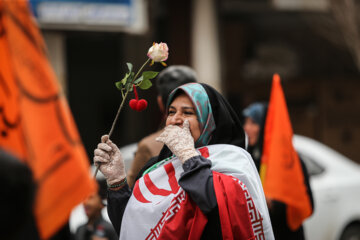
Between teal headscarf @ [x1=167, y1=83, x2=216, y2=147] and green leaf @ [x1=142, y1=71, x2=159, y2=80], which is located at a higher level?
green leaf @ [x1=142, y1=71, x2=159, y2=80]

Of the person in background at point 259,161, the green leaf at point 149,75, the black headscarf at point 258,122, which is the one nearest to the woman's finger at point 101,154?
the green leaf at point 149,75

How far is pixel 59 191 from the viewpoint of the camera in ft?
6.88

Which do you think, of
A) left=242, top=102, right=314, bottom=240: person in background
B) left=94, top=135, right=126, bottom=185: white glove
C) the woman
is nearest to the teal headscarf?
the woman

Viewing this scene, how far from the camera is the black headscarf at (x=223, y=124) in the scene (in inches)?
120

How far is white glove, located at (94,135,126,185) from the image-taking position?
2943 mm

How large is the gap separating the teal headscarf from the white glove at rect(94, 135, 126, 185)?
1.23ft

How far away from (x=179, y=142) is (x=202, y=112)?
0.76 ft

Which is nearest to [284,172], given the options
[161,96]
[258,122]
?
[258,122]


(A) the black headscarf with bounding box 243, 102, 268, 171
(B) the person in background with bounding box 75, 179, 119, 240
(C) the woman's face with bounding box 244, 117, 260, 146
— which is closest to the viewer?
(B) the person in background with bounding box 75, 179, 119, 240

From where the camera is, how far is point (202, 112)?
3.00 m

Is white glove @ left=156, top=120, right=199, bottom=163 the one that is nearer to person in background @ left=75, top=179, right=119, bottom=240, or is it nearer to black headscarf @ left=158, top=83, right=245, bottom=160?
black headscarf @ left=158, top=83, right=245, bottom=160

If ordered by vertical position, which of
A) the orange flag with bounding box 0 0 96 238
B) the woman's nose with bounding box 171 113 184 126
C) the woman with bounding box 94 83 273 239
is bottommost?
the woman with bounding box 94 83 273 239

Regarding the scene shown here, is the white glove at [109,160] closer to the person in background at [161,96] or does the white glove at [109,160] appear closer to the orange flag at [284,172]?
the person in background at [161,96]

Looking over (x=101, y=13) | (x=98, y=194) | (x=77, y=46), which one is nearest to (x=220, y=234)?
(x=98, y=194)
